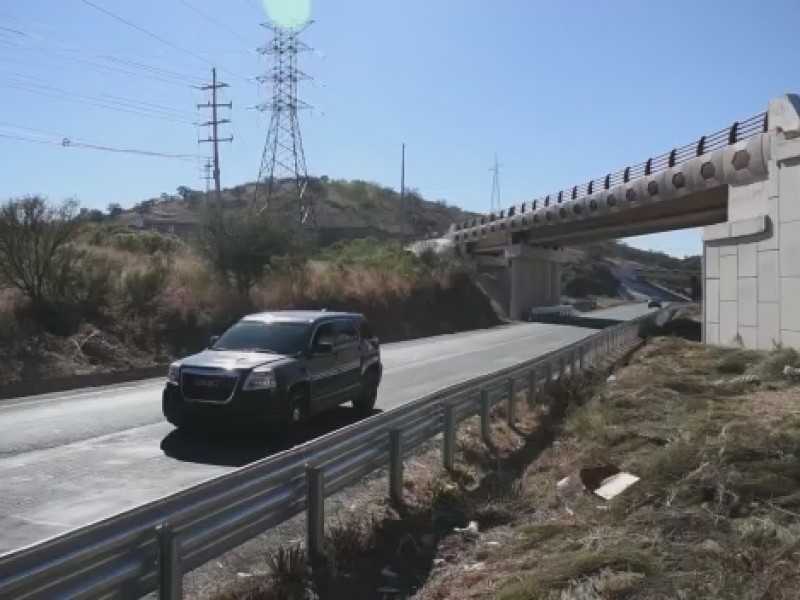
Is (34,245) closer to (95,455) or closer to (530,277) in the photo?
(95,455)

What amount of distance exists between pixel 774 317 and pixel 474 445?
567 inches

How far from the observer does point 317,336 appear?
12.5 metres

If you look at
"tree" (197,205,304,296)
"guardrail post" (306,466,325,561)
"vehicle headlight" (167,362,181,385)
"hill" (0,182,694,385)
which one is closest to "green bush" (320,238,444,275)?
"hill" (0,182,694,385)

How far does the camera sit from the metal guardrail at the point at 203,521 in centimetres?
370

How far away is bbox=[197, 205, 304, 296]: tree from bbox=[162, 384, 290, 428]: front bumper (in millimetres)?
22445

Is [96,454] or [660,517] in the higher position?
[660,517]

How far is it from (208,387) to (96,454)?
61.3 inches

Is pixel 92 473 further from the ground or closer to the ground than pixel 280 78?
closer to the ground

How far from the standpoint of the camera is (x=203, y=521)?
4.81 meters

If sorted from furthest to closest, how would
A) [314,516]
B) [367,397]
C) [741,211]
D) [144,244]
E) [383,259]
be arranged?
[383,259]
[144,244]
[741,211]
[367,397]
[314,516]

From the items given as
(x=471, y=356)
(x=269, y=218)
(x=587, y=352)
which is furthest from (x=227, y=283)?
(x=587, y=352)

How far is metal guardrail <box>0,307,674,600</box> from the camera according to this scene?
370cm

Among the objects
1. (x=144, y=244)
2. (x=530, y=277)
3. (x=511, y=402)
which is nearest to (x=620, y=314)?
(x=530, y=277)

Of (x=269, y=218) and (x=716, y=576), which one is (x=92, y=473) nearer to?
(x=716, y=576)
